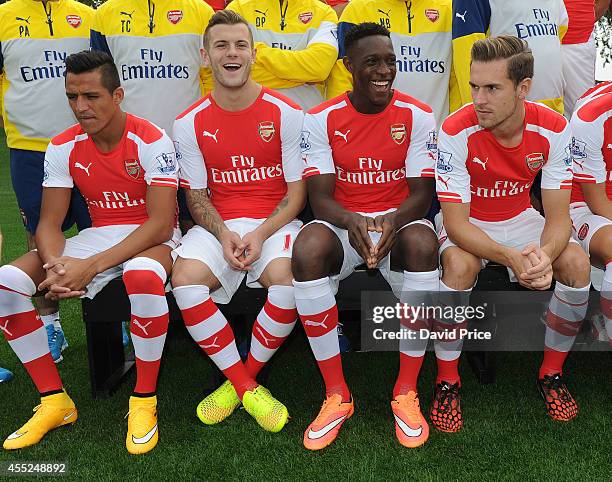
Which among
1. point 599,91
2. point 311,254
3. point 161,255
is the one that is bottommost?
point 161,255

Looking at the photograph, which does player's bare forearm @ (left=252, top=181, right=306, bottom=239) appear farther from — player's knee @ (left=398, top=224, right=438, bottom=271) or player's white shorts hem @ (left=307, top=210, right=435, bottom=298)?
player's knee @ (left=398, top=224, right=438, bottom=271)

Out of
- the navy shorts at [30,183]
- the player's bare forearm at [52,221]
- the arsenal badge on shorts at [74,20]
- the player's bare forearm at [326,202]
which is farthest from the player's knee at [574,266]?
the arsenal badge on shorts at [74,20]

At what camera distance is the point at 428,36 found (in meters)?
4.04

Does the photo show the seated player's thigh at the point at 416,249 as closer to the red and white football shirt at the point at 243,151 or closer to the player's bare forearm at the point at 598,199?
the red and white football shirt at the point at 243,151

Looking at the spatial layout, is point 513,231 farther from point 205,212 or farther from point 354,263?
point 205,212

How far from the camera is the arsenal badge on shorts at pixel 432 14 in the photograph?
13.3ft

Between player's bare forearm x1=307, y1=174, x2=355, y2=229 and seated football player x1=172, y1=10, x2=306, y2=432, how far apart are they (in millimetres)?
135

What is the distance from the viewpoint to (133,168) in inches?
134

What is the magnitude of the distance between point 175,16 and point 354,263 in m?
1.91

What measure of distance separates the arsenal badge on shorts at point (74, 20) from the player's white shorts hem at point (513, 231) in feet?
8.65

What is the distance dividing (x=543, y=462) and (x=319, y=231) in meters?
1.45

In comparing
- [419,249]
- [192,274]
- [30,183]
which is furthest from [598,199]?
[30,183]

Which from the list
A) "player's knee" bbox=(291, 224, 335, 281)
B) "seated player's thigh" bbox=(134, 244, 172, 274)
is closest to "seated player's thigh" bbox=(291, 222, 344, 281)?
"player's knee" bbox=(291, 224, 335, 281)

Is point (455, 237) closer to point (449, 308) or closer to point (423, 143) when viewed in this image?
point (449, 308)
